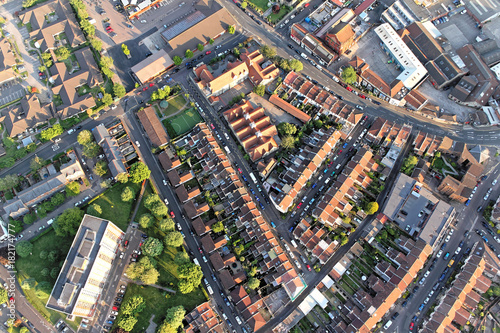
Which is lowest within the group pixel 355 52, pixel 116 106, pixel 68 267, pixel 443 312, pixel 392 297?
pixel 443 312

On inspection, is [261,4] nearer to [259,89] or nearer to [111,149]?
[259,89]

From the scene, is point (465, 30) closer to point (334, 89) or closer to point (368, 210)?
point (334, 89)

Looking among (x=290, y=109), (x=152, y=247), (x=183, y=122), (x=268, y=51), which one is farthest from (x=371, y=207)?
(x=183, y=122)

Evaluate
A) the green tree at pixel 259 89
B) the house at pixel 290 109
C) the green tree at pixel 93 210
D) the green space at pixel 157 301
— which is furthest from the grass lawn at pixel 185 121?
the green space at pixel 157 301

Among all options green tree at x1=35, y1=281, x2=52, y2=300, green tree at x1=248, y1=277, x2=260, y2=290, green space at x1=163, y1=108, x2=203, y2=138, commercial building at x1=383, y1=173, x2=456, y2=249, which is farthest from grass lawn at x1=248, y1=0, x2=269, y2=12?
green tree at x1=35, y1=281, x2=52, y2=300

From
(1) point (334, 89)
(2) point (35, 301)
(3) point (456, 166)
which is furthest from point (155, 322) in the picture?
(3) point (456, 166)

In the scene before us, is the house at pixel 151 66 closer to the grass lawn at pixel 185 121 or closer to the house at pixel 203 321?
the grass lawn at pixel 185 121

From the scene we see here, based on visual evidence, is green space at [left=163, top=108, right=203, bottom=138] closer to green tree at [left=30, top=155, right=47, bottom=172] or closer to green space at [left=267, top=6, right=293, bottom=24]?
green tree at [left=30, top=155, right=47, bottom=172]
